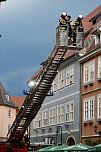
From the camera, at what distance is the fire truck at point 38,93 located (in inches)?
832

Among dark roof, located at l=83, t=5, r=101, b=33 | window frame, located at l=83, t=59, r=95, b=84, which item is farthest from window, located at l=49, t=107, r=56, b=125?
window frame, located at l=83, t=59, r=95, b=84

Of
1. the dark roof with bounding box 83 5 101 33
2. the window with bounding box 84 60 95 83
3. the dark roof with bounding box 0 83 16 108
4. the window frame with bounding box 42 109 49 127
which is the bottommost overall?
the window frame with bounding box 42 109 49 127

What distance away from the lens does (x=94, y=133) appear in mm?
35375

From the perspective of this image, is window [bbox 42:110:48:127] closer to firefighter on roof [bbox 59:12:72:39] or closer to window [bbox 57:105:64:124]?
window [bbox 57:105:64:124]

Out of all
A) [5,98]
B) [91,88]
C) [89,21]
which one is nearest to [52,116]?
[89,21]

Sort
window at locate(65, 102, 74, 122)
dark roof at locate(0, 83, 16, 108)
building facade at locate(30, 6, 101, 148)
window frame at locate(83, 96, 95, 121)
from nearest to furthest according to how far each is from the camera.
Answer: window frame at locate(83, 96, 95, 121)
building facade at locate(30, 6, 101, 148)
window at locate(65, 102, 74, 122)
dark roof at locate(0, 83, 16, 108)

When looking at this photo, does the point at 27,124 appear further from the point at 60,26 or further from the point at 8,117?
the point at 8,117

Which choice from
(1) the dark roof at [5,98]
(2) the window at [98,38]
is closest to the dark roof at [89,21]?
(2) the window at [98,38]

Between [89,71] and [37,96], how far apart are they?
1411 cm

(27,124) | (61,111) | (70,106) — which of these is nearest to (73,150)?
(27,124)

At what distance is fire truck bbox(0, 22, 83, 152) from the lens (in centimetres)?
2112

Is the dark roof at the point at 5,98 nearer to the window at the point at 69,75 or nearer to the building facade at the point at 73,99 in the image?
the building facade at the point at 73,99

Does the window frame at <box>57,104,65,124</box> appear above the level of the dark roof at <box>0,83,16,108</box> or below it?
below

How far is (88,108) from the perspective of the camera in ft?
122
